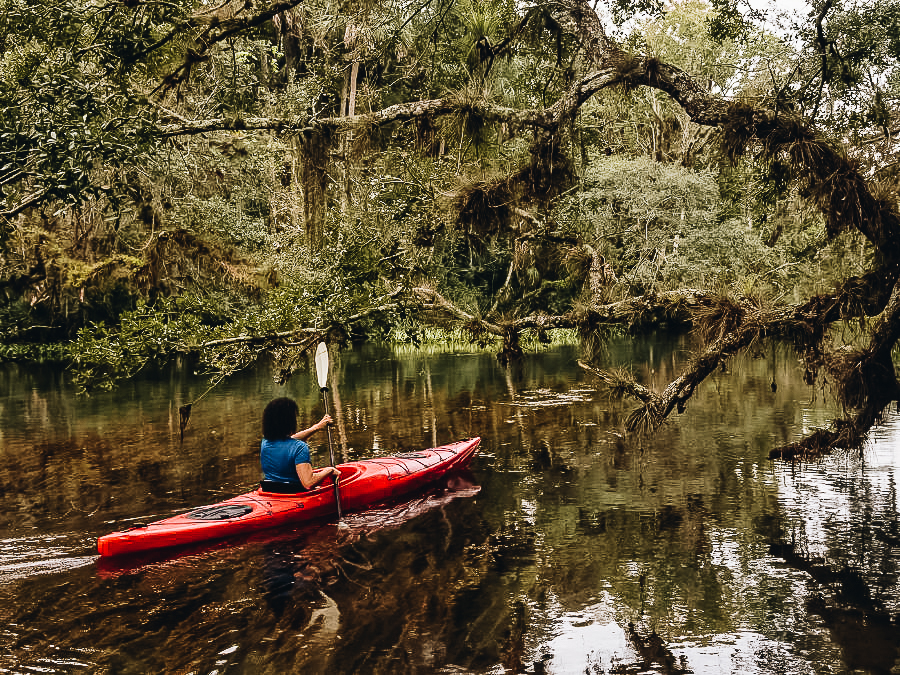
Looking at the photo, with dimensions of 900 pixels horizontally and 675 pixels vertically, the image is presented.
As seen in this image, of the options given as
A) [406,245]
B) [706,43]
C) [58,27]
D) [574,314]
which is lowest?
[574,314]

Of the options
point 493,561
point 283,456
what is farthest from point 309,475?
point 493,561

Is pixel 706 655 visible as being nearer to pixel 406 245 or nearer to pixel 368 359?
pixel 406 245

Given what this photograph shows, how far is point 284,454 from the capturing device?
7398 mm

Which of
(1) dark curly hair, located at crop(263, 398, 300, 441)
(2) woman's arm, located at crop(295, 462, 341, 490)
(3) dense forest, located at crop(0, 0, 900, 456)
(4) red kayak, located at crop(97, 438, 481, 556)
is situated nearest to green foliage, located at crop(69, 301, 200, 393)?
(3) dense forest, located at crop(0, 0, 900, 456)

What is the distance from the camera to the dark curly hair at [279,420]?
23.7 feet

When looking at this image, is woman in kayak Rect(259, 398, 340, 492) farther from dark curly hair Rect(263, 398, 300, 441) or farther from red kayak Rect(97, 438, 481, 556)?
red kayak Rect(97, 438, 481, 556)

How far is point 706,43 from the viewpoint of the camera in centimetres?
2433

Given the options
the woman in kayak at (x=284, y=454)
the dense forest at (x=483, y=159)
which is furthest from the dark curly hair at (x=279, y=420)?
the dense forest at (x=483, y=159)

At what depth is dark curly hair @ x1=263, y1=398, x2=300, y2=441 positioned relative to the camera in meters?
7.23

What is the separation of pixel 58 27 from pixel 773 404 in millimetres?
11570

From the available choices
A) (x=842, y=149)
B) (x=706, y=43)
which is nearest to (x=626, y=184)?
(x=706, y=43)

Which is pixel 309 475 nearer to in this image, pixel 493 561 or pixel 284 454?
pixel 284 454

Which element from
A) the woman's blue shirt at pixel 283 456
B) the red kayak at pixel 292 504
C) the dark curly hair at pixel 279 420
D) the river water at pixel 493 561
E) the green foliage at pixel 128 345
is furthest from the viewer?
the green foliage at pixel 128 345

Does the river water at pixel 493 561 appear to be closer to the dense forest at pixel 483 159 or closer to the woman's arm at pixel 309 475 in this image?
the woman's arm at pixel 309 475
